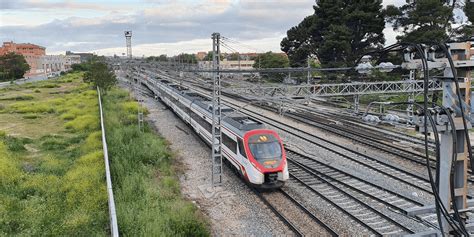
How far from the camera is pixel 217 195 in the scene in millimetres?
16594

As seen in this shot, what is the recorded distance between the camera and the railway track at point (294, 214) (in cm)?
1285

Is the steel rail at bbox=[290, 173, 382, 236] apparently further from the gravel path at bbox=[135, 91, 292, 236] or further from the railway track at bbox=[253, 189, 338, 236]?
the gravel path at bbox=[135, 91, 292, 236]

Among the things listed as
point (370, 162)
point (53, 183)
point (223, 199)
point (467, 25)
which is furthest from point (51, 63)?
point (223, 199)

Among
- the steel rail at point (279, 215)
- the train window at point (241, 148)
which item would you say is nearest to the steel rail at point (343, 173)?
the steel rail at point (279, 215)

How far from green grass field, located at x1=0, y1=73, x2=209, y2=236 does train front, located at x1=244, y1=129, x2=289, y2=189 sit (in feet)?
9.98

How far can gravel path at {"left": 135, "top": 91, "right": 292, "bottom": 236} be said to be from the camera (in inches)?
525

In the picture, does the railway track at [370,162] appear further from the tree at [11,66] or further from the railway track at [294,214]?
the tree at [11,66]

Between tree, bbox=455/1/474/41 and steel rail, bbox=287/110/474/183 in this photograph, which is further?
tree, bbox=455/1/474/41

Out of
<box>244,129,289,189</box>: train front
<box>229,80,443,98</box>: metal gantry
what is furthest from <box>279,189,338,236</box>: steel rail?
<box>229,80,443,98</box>: metal gantry

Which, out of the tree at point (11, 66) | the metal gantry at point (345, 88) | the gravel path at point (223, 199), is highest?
the tree at point (11, 66)

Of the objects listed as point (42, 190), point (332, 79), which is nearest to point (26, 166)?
point (42, 190)

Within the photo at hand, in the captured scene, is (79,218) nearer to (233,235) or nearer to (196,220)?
(196,220)

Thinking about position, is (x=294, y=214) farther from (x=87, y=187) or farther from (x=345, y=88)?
(x=345, y=88)

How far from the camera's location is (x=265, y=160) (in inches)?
650
